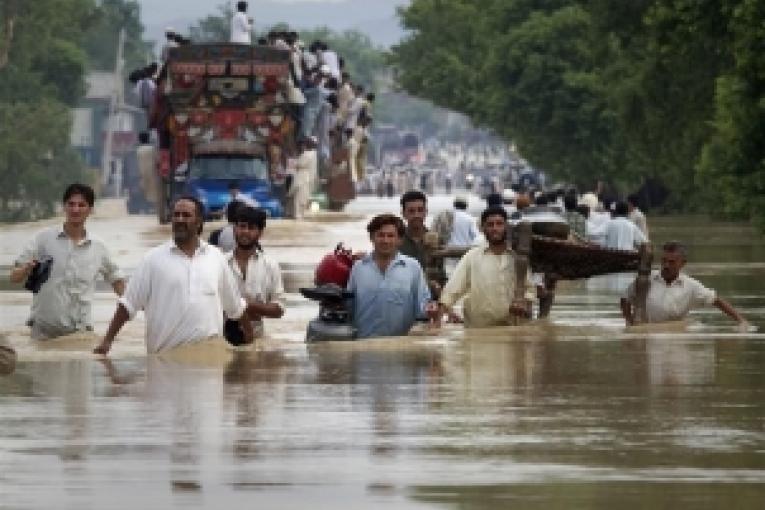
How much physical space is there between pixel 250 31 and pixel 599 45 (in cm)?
911

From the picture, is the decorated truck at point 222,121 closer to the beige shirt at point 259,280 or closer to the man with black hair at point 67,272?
the man with black hair at point 67,272

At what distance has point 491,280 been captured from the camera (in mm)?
22094

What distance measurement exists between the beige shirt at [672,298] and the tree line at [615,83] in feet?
48.2

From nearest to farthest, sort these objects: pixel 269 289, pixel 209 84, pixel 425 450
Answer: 1. pixel 425 450
2. pixel 269 289
3. pixel 209 84

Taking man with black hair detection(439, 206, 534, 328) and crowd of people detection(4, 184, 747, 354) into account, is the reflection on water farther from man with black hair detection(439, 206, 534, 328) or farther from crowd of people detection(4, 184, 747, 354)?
man with black hair detection(439, 206, 534, 328)

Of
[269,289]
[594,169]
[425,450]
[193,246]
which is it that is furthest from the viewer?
[594,169]

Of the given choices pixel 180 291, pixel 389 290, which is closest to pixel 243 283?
pixel 389 290

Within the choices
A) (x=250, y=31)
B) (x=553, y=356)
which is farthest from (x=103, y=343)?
(x=250, y=31)

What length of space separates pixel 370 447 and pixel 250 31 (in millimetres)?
61159

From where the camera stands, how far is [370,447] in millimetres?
13719

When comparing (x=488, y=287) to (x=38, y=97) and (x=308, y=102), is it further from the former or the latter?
(x=38, y=97)

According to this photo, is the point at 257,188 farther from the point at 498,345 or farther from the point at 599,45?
the point at 498,345

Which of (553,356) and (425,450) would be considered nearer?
(425,450)

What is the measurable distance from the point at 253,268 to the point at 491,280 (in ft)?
9.27
